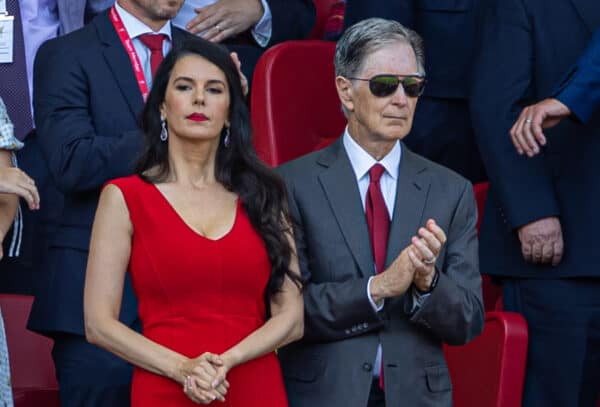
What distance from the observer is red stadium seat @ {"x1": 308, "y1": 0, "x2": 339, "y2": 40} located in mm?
6258

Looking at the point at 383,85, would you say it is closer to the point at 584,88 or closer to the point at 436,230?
the point at 436,230

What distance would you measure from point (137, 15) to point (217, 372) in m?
1.51

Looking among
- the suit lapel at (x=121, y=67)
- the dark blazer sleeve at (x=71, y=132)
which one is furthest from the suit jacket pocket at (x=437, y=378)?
the suit lapel at (x=121, y=67)

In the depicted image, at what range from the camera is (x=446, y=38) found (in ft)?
17.6

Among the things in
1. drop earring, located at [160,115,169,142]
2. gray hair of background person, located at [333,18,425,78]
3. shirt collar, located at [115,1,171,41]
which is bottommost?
drop earring, located at [160,115,169,142]

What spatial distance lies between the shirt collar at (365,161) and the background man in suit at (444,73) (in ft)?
3.94

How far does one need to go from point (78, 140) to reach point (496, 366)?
1.46 metres

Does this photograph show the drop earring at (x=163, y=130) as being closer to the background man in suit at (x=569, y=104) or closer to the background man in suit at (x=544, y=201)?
the background man in suit at (x=569, y=104)

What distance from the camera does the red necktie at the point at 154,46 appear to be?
4.68 meters

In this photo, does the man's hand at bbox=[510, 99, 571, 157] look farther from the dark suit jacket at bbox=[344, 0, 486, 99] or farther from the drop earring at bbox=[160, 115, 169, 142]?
the drop earring at bbox=[160, 115, 169, 142]

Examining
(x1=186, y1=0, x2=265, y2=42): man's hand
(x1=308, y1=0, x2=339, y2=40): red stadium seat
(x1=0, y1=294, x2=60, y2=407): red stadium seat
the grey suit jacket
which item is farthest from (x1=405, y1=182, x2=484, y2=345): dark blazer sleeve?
(x1=308, y1=0, x2=339, y2=40): red stadium seat

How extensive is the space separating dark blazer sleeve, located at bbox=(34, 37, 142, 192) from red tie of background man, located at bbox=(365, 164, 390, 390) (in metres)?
0.73

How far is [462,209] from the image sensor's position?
411cm

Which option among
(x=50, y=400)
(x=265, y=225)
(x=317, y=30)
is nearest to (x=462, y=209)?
(x=265, y=225)
